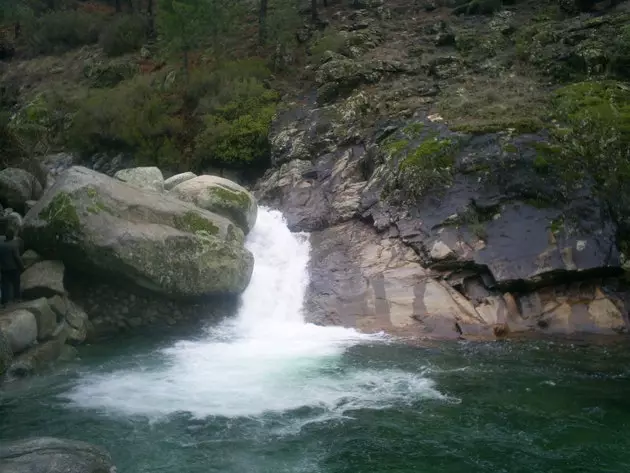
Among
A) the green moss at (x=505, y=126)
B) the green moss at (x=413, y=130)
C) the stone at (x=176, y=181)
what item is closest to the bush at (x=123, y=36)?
the stone at (x=176, y=181)

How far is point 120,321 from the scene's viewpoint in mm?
13820

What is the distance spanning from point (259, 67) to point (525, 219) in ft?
51.3

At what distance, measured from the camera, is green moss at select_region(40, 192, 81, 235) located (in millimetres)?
13031

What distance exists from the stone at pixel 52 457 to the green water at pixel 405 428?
65 centimetres

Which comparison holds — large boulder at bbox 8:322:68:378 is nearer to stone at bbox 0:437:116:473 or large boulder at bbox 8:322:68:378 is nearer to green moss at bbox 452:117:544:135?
stone at bbox 0:437:116:473

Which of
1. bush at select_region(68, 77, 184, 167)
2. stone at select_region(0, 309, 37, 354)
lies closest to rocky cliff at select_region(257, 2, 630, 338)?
bush at select_region(68, 77, 184, 167)

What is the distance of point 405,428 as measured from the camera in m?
8.68

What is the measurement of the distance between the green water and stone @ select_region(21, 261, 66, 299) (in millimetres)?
2213

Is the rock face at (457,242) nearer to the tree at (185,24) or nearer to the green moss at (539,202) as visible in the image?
the green moss at (539,202)

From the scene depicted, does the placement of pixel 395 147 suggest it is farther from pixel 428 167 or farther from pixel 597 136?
pixel 597 136

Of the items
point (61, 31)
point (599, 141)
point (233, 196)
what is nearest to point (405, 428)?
point (233, 196)

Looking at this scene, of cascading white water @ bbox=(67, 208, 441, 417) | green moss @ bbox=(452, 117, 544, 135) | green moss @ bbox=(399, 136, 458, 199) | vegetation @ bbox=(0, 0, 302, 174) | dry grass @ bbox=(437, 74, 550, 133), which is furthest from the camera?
vegetation @ bbox=(0, 0, 302, 174)

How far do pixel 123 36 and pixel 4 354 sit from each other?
27164mm

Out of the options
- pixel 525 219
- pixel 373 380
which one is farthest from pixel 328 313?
pixel 525 219
